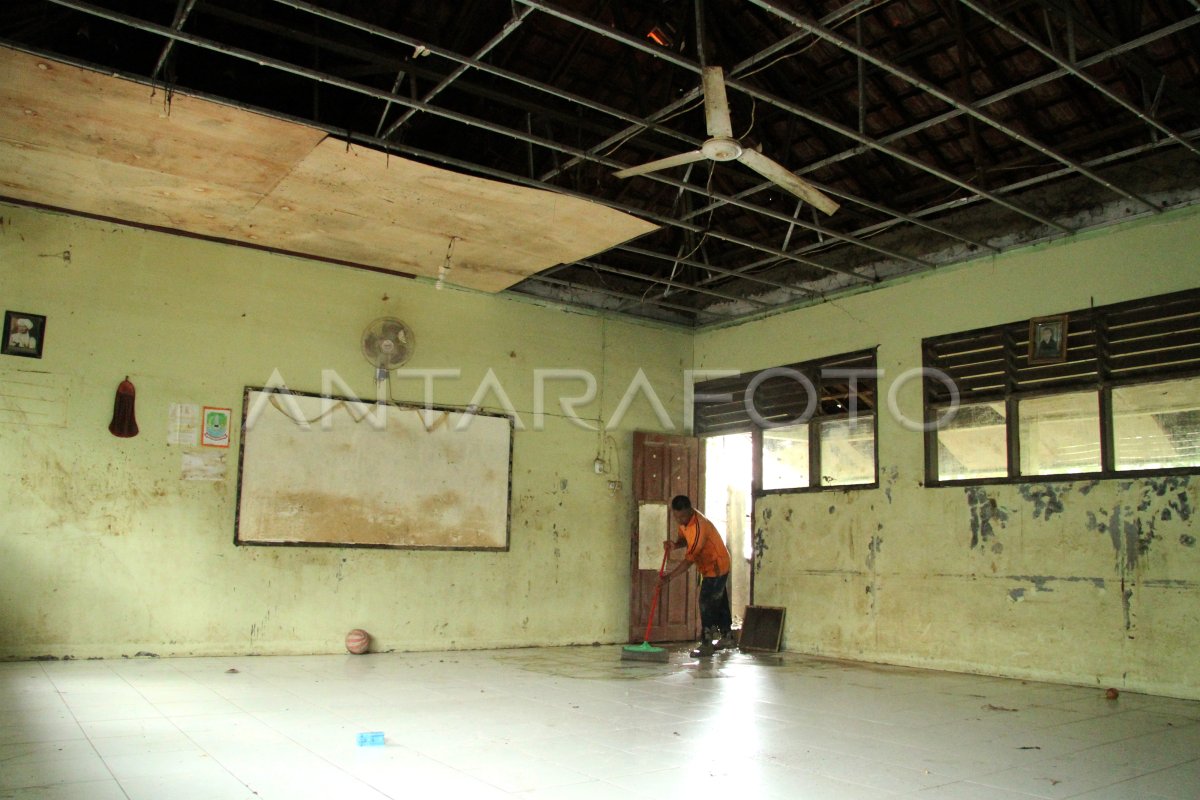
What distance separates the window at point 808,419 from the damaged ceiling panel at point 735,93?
124 centimetres

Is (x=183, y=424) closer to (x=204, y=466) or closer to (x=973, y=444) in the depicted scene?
(x=204, y=466)

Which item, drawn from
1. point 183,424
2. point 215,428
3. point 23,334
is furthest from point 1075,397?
point 23,334

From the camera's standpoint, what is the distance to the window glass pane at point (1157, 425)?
6.35 m

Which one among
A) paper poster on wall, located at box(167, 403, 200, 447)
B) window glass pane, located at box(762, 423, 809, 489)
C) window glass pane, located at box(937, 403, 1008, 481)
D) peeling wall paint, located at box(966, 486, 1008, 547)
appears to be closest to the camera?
paper poster on wall, located at box(167, 403, 200, 447)

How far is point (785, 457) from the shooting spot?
9195mm

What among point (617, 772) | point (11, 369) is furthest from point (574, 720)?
point (11, 369)

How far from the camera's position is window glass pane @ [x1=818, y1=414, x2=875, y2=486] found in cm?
846

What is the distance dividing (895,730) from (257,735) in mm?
3254

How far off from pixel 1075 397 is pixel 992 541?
133cm

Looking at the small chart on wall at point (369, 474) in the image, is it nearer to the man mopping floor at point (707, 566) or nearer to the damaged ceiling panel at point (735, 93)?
the damaged ceiling panel at point (735, 93)

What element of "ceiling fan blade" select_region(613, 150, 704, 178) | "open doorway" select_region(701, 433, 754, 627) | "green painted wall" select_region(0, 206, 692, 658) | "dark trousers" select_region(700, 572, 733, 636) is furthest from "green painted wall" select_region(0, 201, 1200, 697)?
"ceiling fan blade" select_region(613, 150, 704, 178)

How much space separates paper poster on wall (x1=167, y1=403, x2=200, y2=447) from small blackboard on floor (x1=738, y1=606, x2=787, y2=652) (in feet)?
17.9

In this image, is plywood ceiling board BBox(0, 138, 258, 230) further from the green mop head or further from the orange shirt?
the green mop head

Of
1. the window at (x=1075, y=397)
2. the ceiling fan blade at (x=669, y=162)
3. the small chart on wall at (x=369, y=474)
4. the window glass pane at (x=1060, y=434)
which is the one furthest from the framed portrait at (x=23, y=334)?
the window glass pane at (x=1060, y=434)
